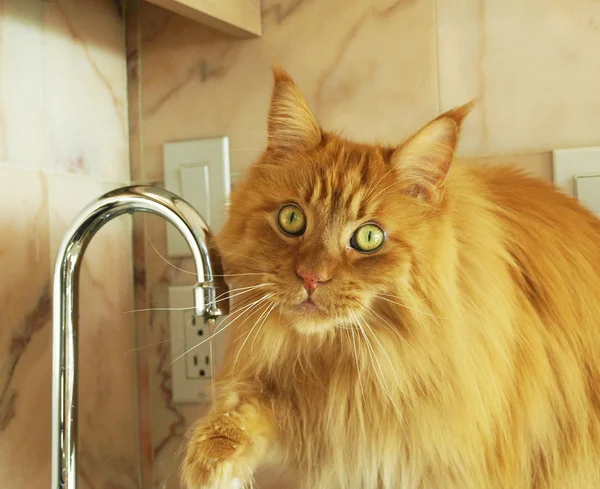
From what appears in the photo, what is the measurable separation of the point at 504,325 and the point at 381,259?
189 millimetres

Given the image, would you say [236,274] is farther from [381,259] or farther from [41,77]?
[41,77]

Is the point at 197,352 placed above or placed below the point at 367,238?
below

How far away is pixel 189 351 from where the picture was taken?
145 cm

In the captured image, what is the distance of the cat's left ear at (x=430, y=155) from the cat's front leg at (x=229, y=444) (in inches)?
14.2

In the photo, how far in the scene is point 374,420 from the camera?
37.5 inches

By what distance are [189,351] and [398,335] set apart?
0.63 m

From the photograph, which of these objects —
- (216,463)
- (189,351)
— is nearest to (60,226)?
(189,351)

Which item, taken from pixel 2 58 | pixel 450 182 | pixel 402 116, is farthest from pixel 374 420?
pixel 2 58

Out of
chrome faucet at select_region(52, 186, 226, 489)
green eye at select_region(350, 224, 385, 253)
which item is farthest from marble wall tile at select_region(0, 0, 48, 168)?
green eye at select_region(350, 224, 385, 253)

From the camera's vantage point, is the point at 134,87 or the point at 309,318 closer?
the point at 309,318

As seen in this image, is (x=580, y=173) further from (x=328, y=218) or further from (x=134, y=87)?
(x=134, y=87)

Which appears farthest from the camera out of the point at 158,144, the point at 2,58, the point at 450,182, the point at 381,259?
the point at 158,144

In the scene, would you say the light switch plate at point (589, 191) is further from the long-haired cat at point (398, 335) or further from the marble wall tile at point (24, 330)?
the marble wall tile at point (24, 330)

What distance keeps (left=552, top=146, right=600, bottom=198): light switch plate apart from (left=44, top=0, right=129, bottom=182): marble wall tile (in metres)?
0.87
